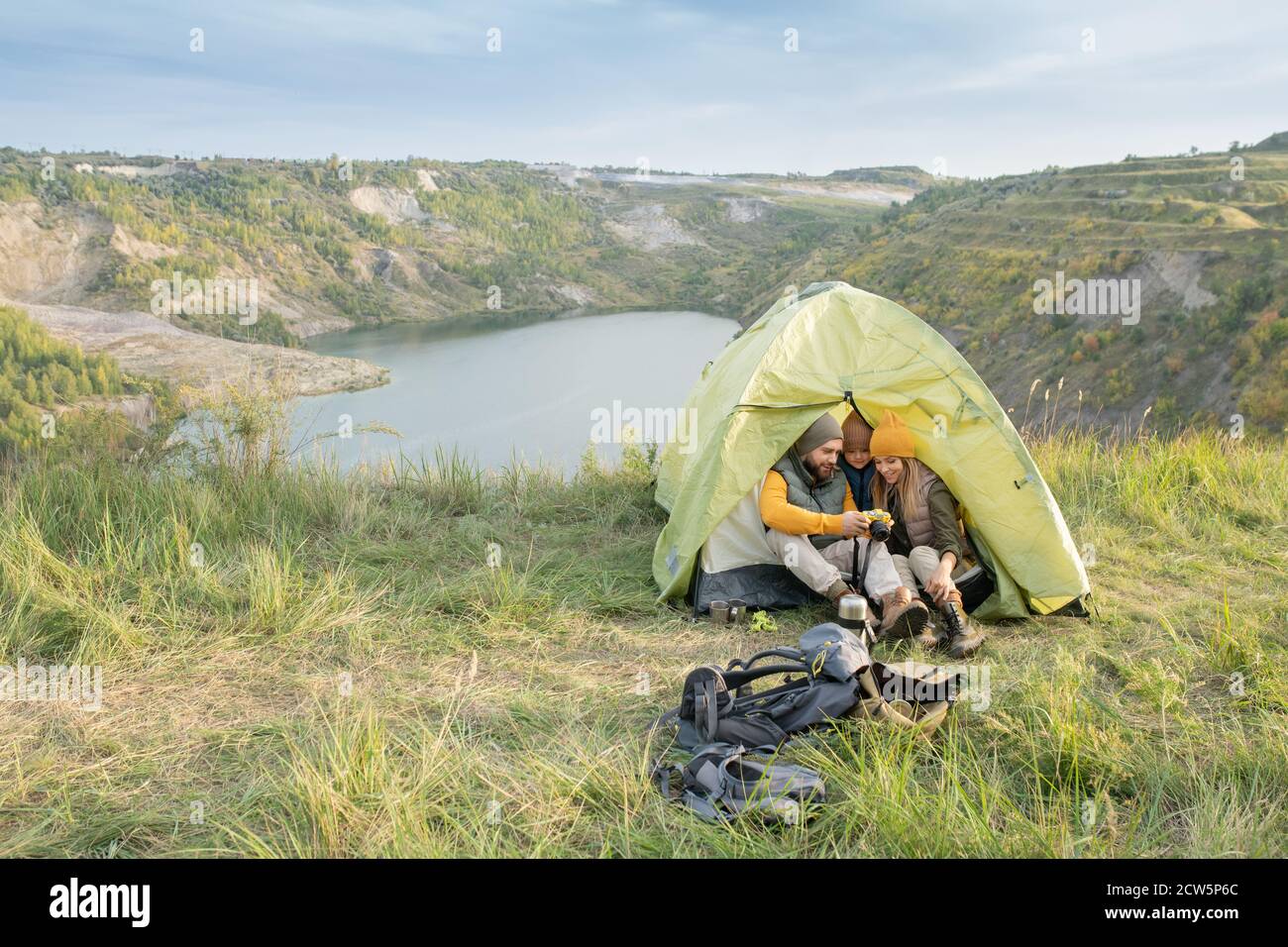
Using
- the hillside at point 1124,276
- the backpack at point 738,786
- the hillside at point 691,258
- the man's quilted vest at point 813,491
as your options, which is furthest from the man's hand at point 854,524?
the hillside at point 1124,276

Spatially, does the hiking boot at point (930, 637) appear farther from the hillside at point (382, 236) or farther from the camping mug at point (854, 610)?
the hillside at point (382, 236)

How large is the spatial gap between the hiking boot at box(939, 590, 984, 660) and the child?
2.58 ft

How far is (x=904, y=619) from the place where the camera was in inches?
154

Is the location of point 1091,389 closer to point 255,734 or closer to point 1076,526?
point 1076,526

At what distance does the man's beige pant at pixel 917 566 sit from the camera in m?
4.23

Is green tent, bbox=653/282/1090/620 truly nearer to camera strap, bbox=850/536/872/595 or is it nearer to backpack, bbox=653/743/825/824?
camera strap, bbox=850/536/872/595

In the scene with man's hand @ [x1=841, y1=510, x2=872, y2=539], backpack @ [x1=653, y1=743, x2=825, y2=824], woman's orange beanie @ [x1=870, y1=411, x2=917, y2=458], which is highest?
woman's orange beanie @ [x1=870, y1=411, x2=917, y2=458]

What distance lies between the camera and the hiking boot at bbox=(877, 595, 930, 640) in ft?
12.8

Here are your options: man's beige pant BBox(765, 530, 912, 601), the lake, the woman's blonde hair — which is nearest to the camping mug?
man's beige pant BBox(765, 530, 912, 601)

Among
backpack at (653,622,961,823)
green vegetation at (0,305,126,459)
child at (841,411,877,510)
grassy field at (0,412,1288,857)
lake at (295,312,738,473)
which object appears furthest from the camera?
green vegetation at (0,305,126,459)

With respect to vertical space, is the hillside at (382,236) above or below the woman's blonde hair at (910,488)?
above

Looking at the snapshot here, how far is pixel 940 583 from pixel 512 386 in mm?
20428

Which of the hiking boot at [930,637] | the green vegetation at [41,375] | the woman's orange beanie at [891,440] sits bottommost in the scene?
the hiking boot at [930,637]

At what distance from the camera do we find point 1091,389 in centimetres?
3256
